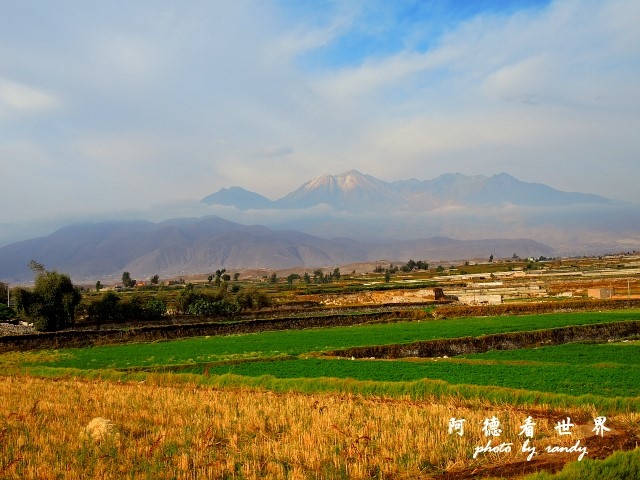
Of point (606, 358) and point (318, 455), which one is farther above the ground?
point (318, 455)

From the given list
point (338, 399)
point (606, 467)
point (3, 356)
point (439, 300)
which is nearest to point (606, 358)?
point (338, 399)

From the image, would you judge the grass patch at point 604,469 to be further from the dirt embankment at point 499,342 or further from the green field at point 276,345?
the green field at point 276,345

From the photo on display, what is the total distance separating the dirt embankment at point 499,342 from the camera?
31.0m

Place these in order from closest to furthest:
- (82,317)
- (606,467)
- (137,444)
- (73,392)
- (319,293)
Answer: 1. (606,467)
2. (137,444)
3. (73,392)
4. (82,317)
5. (319,293)

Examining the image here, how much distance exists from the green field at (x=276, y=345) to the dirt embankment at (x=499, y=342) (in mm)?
1466

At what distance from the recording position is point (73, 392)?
1858cm

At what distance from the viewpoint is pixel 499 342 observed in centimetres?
3334

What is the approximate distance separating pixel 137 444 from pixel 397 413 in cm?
607

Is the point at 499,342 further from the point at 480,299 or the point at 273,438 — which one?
the point at 480,299

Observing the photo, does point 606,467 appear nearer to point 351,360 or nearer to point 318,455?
point 318,455

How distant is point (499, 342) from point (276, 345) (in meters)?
13.6

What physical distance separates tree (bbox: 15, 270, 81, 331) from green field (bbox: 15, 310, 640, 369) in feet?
50.0

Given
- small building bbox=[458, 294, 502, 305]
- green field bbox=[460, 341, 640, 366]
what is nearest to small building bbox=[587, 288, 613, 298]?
small building bbox=[458, 294, 502, 305]

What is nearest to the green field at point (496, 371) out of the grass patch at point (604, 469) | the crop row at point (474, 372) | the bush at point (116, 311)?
the crop row at point (474, 372)
